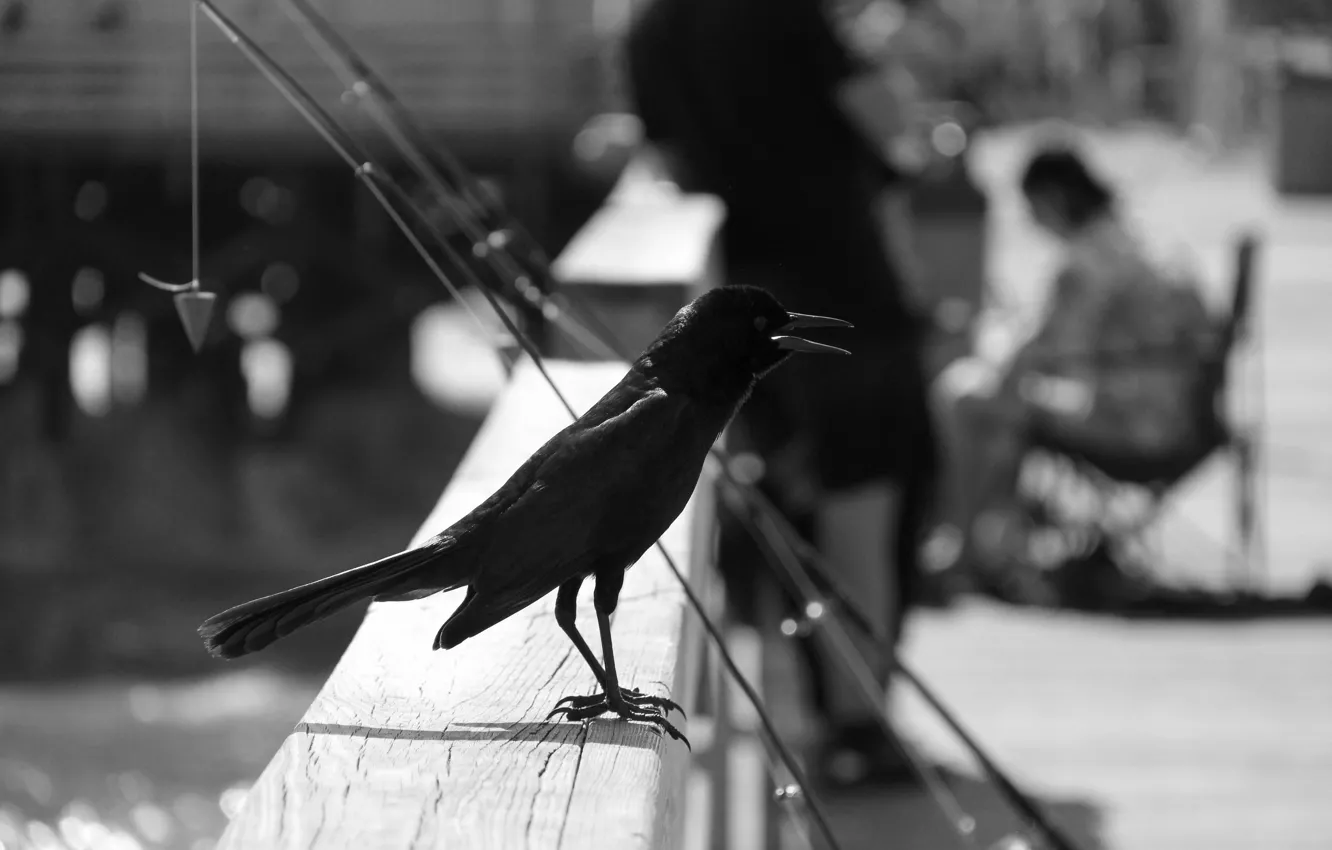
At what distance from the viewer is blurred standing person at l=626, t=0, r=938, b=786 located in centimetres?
518

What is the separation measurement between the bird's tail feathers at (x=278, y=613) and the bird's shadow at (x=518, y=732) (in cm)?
9

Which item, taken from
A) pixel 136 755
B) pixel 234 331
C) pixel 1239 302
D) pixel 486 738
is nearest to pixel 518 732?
pixel 486 738

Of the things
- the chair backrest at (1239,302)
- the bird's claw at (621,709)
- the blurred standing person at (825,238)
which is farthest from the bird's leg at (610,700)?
the chair backrest at (1239,302)

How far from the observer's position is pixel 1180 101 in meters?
33.4

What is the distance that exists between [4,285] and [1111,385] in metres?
6.62

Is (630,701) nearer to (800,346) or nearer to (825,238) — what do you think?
(800,346)

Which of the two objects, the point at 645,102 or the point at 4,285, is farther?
the point at 4,285

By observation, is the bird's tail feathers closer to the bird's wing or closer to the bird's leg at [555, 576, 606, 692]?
the bird's wing

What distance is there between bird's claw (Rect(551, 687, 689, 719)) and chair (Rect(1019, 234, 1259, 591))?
5785 millimetres

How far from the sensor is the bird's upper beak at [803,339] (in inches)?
82.8

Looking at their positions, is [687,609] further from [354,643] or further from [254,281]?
[254,281]

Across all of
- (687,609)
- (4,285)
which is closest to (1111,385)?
(687,609)

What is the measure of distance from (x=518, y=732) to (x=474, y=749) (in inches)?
3.3

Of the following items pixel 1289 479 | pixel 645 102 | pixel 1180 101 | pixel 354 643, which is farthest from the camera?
pixel 1180 101
